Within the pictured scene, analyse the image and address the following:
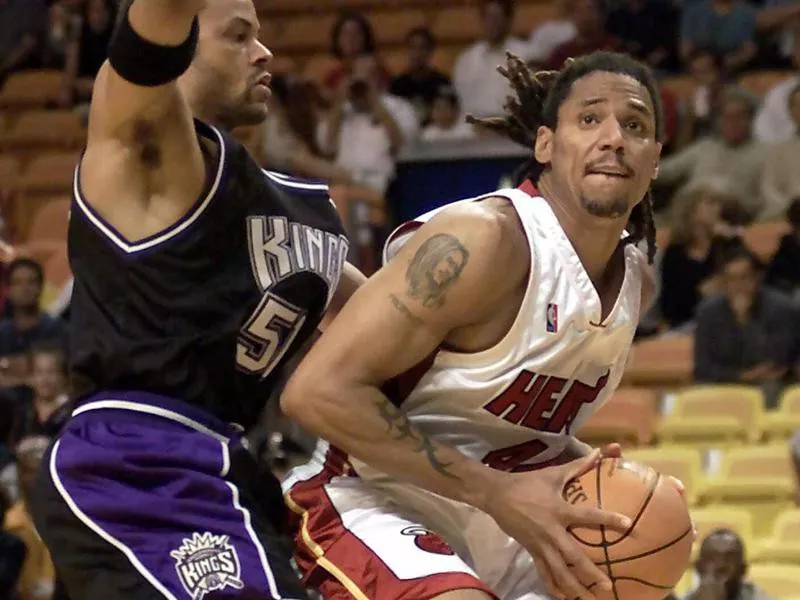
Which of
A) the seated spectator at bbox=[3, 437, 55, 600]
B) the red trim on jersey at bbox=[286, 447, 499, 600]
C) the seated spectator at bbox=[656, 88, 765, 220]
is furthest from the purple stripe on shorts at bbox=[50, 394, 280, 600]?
the seated spectator at bbox=[656, 88, 765, 220]

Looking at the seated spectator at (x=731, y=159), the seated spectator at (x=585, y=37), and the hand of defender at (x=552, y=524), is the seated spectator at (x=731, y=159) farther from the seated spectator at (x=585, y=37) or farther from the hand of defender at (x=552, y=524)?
the hand of defender at (x=552, y=524)

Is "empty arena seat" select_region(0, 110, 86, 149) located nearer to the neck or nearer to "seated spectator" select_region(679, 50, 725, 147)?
"seated spectator" select_region(679, 50, 725, 147)

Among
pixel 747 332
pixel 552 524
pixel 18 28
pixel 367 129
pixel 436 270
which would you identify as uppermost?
pixel 436 270

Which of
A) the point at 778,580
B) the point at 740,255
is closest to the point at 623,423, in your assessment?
the point at 740,255

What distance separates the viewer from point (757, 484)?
713 centimetres

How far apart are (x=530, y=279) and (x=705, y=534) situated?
332 centimetres

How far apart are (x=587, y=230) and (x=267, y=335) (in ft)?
2.52

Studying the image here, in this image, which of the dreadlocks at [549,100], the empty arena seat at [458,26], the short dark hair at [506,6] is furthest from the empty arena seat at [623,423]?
the empty arena seat at [458,26]

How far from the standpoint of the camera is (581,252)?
372cm

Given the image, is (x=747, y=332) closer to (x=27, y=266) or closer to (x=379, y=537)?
(x=27, y=266)

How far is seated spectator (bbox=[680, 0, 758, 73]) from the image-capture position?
10312 mm

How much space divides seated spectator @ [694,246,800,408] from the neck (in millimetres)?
4345

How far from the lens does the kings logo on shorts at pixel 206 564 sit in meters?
3.21

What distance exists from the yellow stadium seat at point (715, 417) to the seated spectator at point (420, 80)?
3169 millimetres
